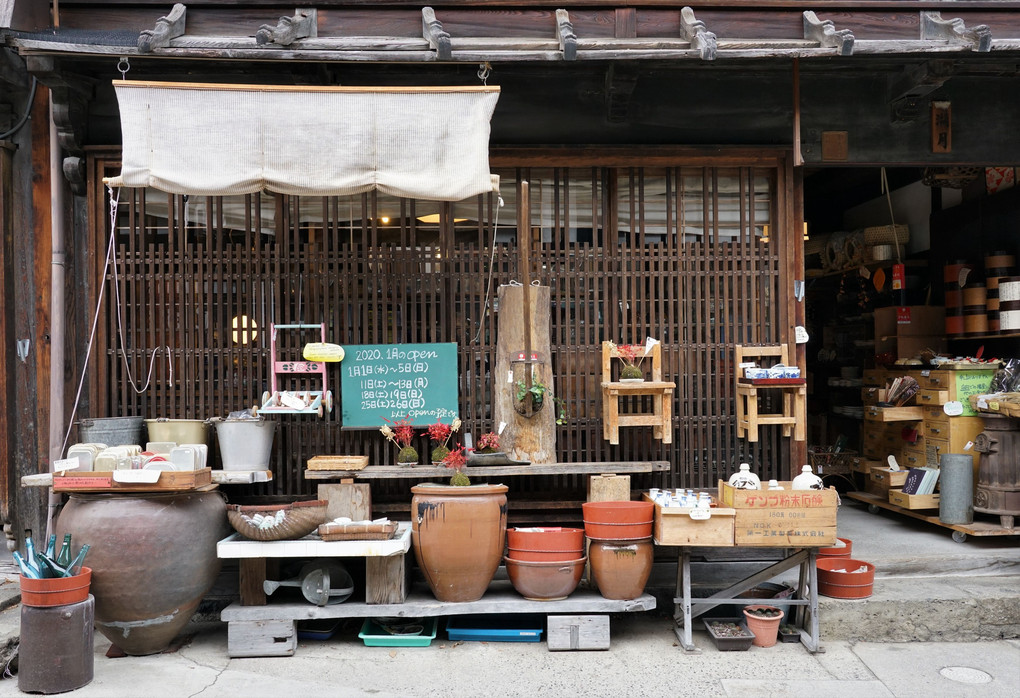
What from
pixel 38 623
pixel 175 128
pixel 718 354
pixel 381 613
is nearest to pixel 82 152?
pixel 175 128

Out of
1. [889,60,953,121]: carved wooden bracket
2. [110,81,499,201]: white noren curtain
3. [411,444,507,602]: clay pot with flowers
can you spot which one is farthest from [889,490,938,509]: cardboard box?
[110,81,499,201]: white noren curtain

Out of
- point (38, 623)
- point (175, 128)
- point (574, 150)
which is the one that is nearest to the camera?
point (38, 623)

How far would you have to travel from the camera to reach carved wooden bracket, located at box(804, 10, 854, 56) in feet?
21.3

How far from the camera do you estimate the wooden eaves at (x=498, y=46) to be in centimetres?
648

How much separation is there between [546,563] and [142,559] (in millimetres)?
3238

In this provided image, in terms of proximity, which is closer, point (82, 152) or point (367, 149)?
point (367, 149)

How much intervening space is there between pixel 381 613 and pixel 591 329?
327 centimetres

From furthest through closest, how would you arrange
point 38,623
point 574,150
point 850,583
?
point 574,150 < point 850,583 < point 38,623

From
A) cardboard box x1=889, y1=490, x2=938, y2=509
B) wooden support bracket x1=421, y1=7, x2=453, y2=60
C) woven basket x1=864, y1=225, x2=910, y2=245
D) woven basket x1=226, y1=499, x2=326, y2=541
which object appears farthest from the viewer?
woven basket x1=864, y1=225, x2=910, y2=245

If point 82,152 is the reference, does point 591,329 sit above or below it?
below

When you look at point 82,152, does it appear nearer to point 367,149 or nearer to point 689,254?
point 367,149

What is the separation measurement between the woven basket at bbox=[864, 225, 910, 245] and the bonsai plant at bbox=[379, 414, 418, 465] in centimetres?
752

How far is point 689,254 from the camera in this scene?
788cm

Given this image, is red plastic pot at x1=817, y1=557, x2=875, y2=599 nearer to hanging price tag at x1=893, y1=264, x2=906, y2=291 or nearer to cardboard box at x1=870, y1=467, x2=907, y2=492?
cardboard box at x1=870, y1=467, x2=907, y2=492
